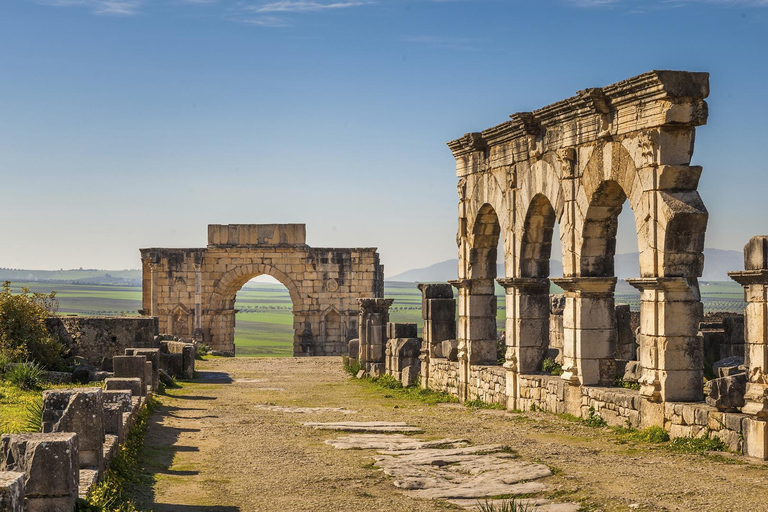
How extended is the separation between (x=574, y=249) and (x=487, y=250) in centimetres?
452

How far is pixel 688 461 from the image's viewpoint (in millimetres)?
10492

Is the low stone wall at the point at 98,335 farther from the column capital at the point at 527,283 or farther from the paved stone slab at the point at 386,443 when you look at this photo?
the paved stone slab at the point at 386,443

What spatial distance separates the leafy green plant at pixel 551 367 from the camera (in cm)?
1684

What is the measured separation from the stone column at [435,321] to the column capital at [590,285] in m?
6.80

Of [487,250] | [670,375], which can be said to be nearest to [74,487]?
[670,375]

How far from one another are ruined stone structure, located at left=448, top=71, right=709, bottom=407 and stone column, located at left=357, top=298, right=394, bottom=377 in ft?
18.5

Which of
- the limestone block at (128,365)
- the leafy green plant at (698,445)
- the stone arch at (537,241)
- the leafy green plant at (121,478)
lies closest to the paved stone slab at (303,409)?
the limestone block at (128,365)

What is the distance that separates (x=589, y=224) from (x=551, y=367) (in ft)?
12.0

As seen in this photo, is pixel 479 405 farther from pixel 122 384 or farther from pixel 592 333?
pixel 122 384

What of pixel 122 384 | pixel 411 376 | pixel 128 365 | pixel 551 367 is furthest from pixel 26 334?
pixel 551 367

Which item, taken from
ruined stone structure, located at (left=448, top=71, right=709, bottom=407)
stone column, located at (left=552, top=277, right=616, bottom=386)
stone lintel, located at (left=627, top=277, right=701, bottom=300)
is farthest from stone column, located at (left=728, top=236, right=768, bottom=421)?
stone column, located at (left=552, top=277, right=616, bottom=386)

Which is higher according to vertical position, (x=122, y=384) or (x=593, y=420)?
(x=122, y=384)

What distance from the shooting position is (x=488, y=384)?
17609mm

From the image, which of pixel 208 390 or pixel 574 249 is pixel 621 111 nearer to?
pixel 574 249
